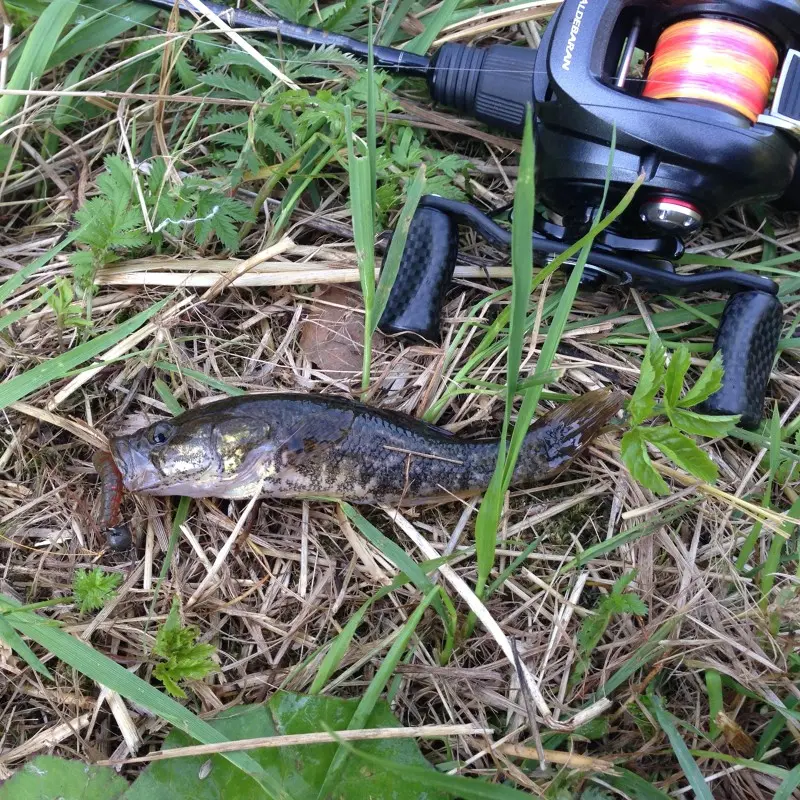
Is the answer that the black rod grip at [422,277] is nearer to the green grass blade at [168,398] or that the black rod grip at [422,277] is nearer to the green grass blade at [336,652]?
the green grass blade at [168,398]

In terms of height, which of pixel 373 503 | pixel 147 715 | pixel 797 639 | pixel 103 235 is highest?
pixel 103 235

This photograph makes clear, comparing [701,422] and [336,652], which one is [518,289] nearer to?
[701,422]

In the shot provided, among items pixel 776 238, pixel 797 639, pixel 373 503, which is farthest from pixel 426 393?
pixel 776 238

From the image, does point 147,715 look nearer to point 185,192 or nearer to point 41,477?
point 41,477

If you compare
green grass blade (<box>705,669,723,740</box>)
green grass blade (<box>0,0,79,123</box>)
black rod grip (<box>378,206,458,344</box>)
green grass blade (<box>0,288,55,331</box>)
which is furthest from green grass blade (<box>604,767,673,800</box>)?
green grass blade (<box>0,0,79,123</box>)

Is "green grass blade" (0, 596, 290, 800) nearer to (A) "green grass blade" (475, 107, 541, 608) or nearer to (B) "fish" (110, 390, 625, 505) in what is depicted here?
(B) "fish" (110, 390, 625, 505)
